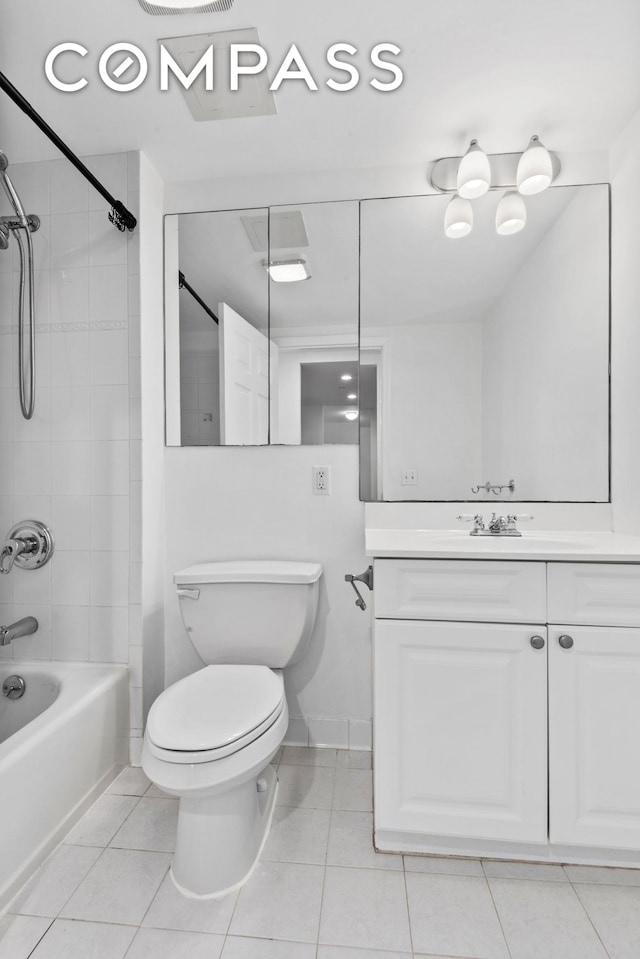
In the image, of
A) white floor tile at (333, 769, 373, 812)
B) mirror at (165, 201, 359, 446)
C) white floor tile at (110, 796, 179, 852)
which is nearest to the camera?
white floor tile at (110, 796, 179, 852)

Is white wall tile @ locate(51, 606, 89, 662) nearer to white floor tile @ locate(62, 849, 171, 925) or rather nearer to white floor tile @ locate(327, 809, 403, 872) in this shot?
white floor tile @ locate(62, 849, 171, 925)

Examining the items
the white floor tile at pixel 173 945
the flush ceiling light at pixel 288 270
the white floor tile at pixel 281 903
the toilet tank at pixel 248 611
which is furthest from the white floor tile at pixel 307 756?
the flush ceiling light at pixel 288 270

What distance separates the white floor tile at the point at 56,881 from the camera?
1.19m

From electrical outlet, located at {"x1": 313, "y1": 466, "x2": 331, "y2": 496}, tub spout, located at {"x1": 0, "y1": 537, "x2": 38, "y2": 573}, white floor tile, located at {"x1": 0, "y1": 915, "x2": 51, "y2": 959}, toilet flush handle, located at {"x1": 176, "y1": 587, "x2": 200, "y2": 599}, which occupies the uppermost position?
electrical outlet, located at {"x1": 313, "y1": 466, "x2": 331, "y2": 496}

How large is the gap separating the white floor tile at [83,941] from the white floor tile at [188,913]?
0.06m

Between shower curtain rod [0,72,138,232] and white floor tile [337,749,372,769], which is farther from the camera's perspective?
white floor tile [337,749,372,769]

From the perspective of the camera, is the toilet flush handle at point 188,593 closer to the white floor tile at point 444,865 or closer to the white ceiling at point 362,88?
the white floor tile at point 444,865

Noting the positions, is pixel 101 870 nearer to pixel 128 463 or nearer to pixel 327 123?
pixel 128 463

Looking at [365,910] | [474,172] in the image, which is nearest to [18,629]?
[365,910]

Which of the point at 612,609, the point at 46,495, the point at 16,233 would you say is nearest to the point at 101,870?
the point at 46,495

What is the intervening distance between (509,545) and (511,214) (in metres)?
1.19

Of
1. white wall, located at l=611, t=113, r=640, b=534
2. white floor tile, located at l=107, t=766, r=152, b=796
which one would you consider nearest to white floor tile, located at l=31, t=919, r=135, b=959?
white floor tile, located at l=107, t=766, r=152, b=796

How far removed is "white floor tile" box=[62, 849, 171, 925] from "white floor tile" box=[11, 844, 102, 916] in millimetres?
24

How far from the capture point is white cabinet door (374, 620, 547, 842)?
127 centimetres
